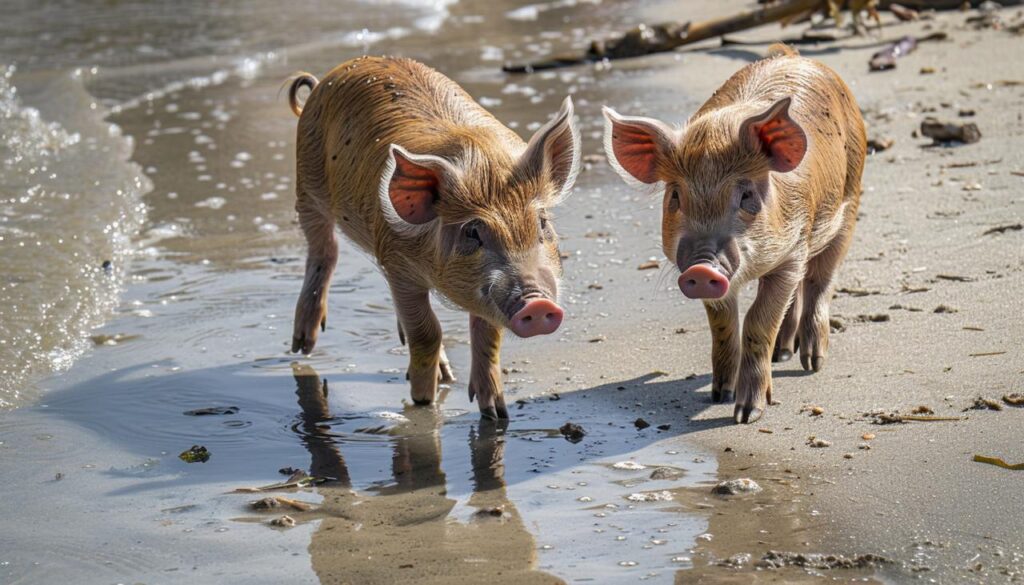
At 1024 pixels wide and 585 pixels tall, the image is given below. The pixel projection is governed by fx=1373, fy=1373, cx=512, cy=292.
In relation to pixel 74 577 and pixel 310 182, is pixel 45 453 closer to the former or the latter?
pixel 74 577

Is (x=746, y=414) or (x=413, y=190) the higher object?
(x=413, y=190)

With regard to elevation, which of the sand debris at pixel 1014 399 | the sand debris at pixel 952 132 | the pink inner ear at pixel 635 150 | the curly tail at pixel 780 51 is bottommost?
the sand debris at pixel 1014 399

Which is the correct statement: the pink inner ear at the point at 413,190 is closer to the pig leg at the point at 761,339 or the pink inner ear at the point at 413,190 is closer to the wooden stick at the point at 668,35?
the pig leg at the point at 761,339

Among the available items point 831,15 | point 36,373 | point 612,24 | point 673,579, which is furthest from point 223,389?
point 612,24

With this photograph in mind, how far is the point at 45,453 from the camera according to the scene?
5133mm

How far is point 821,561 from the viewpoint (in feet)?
12.6

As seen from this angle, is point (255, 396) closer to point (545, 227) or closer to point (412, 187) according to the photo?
point (412, 187)

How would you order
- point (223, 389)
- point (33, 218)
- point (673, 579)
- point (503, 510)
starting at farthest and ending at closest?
point (33, 218)
point (223, 389)
point (503, 510)
point (673, 579)

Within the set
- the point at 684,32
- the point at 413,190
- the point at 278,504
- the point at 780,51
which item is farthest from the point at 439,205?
the point at 684,32

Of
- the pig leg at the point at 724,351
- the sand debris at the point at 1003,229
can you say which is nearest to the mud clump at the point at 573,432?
the pig leg at the point at 724,351

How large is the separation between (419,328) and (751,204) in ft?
4.58

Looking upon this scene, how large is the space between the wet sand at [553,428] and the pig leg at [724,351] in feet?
0.32

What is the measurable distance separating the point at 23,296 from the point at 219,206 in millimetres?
2045

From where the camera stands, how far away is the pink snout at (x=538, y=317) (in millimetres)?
4648
